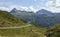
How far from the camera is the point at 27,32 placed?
126m

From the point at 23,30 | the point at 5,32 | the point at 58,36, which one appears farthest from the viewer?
the point at 23,30

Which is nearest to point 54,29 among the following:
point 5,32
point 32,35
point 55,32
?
point 55,32

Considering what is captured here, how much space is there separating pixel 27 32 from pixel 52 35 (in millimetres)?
86802

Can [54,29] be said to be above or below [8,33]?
above

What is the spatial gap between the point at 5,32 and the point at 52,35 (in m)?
75.8

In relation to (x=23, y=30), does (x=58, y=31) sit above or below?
above

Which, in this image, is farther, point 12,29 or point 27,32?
point 27,32

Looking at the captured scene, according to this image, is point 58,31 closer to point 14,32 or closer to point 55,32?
point 55,32

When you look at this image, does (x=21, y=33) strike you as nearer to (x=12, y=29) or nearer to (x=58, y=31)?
(x=12, y=29)

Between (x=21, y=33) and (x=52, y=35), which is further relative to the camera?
(x=21, y=33)

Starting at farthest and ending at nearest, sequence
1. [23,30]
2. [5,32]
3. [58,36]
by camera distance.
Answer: [23,30] < [5,32] < [58,36]

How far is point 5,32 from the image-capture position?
113062 mm

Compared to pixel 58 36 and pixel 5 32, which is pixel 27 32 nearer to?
Result: pixel 5 32

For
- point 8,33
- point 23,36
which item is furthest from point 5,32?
point 23,36
